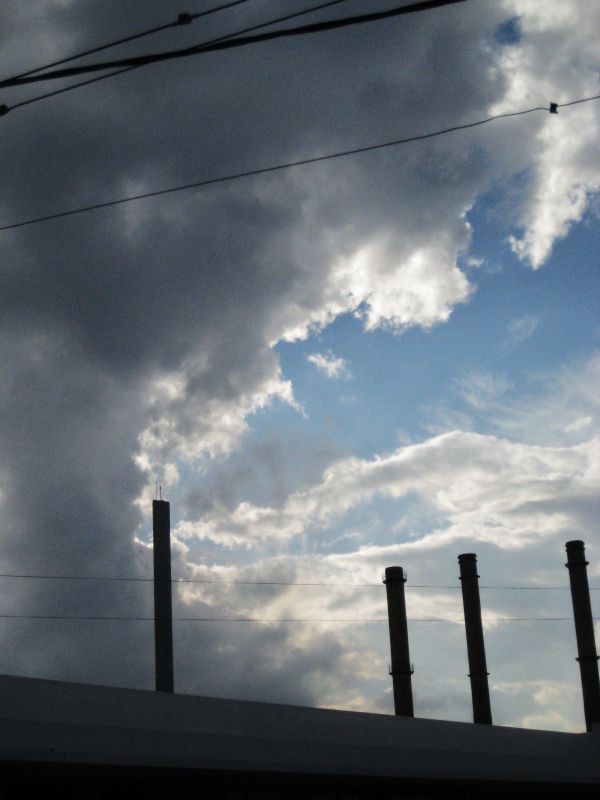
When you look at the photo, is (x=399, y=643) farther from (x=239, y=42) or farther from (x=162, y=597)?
(x=239, y=42)

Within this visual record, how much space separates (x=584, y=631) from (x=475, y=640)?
302cm

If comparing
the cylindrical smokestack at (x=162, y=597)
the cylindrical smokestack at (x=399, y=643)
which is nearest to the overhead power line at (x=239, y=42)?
the cylindrical smokestack at (x=162, y=597)

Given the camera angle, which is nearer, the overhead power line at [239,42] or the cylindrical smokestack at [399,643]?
the overhead power line at [239,42]

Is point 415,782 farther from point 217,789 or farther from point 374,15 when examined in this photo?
point 374,15

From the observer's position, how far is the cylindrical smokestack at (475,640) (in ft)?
90.9

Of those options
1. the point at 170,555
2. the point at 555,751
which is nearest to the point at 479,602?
the point at 555,751

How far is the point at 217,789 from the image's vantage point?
15.5m

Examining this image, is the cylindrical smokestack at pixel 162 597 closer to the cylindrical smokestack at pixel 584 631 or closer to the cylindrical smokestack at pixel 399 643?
the cylindrical smokestack at pixel 399 643

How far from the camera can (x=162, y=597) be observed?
2311cm

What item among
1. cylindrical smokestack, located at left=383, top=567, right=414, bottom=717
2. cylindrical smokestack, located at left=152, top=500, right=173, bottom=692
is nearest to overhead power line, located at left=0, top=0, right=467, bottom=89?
cylindrical smokestack, located at left=152, top=500, right=173, bottom=692

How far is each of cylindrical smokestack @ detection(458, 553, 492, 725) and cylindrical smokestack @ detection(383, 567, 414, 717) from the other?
1.90 metres

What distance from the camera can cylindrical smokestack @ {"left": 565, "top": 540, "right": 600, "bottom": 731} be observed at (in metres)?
28.0

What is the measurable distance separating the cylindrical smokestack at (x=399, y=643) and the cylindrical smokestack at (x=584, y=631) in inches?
193

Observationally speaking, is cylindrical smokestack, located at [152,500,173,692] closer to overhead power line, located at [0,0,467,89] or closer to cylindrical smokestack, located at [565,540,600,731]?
cylindrical smokestack, located at [565,540,600,731]
